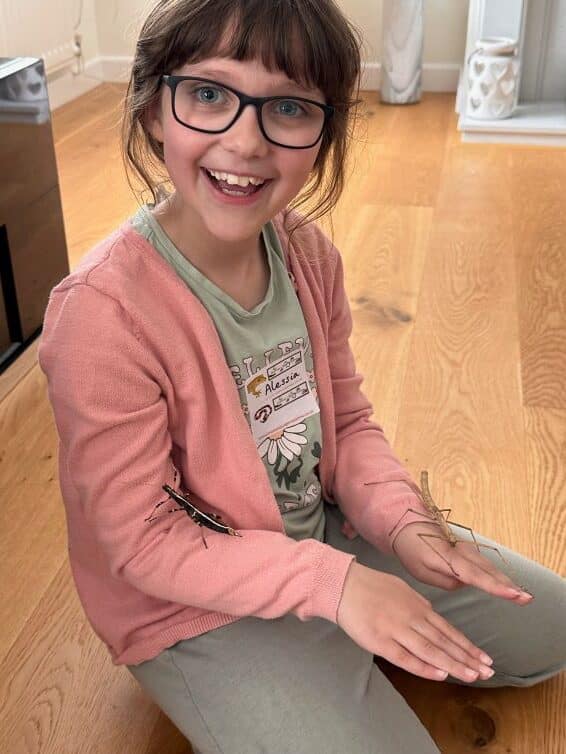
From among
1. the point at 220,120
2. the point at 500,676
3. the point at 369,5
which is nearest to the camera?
the point at 220,120

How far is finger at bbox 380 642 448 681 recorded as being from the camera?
818 mm

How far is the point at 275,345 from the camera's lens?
992 millimetres

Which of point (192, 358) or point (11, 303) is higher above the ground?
point (192, 358)

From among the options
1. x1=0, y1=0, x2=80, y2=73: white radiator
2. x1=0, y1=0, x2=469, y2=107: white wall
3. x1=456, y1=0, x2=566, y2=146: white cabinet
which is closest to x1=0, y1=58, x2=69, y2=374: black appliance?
x1=0, y1=0, x2=80, y2=73: white radiator

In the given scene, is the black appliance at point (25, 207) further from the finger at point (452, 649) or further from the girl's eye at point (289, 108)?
the finger at point (452, 649)

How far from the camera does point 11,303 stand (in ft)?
5.99

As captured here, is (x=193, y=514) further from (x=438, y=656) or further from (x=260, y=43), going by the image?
(x=260, y=43)

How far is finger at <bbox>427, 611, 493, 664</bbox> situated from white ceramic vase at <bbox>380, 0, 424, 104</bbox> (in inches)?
119

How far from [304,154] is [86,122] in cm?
277

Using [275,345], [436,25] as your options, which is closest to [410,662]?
[275,345]

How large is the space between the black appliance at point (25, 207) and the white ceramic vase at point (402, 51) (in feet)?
6.46

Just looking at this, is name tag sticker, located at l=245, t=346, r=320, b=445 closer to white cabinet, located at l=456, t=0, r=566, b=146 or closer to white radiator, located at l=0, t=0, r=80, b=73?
white cabinet, located at l=456, t=0, r=566, b=146

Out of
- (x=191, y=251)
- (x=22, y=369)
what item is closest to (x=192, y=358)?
(x=191, y=251)

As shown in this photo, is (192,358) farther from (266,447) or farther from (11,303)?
(11,303)
